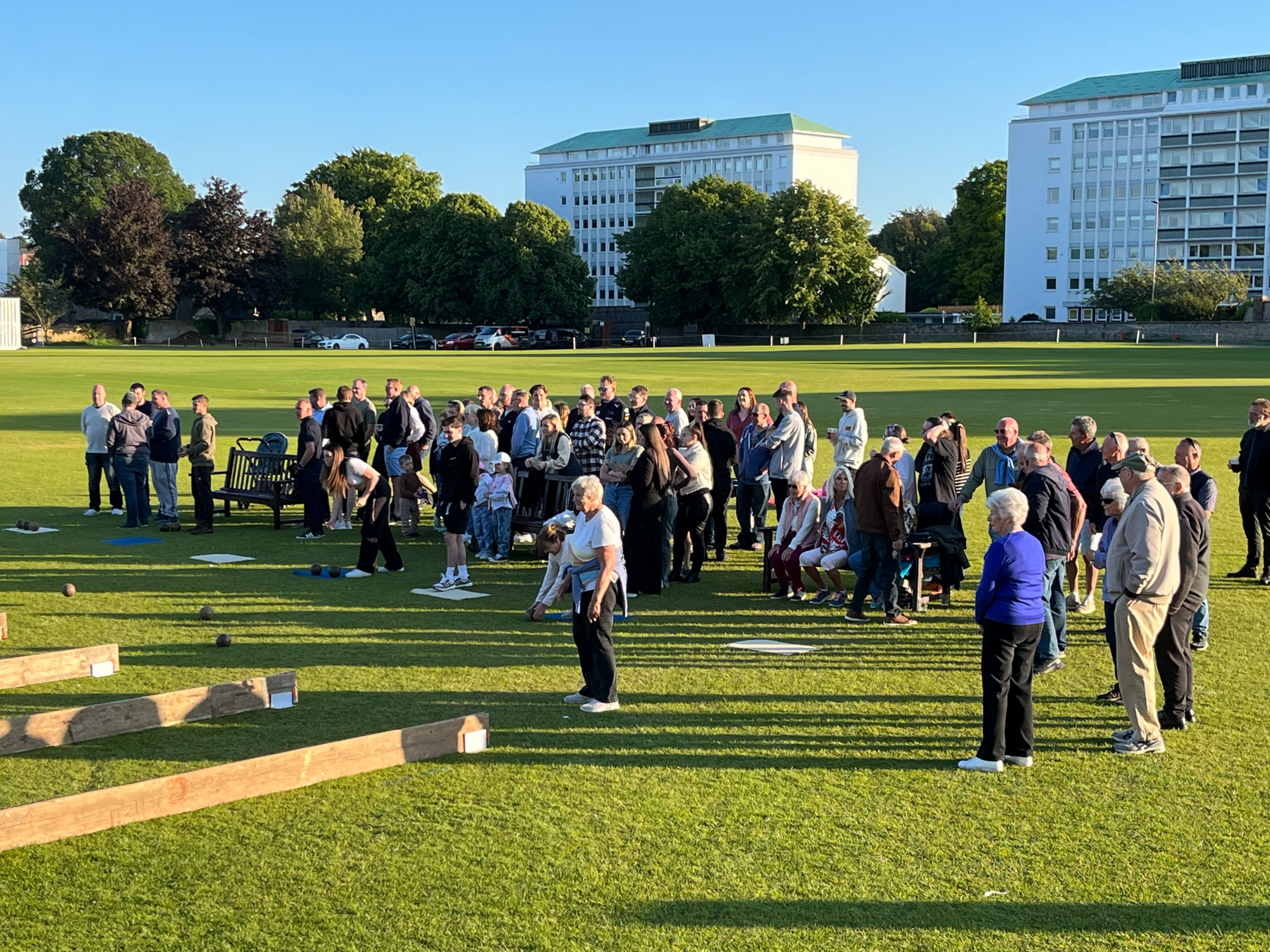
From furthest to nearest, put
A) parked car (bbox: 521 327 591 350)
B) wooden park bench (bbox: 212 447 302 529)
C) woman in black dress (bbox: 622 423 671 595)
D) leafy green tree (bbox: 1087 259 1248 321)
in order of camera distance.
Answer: parked car (bbox: 521 327 591 350)
leafy green tree (bbox: 1087 259 1248 321)
wooden park bench (bbox: 212 447 302 529)
woman in black dress (bbox: 622 423 671 595)

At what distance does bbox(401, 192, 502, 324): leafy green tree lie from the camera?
100 metres

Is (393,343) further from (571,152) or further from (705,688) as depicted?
(705,688)

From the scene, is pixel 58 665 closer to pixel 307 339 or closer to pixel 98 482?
pixel 98 482

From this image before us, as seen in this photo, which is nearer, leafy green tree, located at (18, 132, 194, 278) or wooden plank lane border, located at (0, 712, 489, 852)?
wooden plank lane border, located at (0, 712, 489, 852)

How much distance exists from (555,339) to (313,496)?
81209 millimetres

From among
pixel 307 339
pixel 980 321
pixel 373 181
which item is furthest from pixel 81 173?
pixel 980 321

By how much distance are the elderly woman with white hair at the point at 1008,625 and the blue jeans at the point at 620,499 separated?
19.7 feet

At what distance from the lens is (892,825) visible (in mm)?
7535

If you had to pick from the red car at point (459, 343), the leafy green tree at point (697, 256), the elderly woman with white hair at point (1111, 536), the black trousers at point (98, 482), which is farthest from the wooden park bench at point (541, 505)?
the leafy green tree at point (697, 256)

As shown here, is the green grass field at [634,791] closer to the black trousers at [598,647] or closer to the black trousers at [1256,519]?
the black trousers at [598,647]

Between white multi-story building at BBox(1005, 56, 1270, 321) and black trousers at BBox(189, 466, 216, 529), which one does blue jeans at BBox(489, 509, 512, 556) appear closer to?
black trousers at BBox(189, 466, 216, 529)

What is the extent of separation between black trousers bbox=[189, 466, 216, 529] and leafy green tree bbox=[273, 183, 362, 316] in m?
89.6

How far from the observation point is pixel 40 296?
321 feet

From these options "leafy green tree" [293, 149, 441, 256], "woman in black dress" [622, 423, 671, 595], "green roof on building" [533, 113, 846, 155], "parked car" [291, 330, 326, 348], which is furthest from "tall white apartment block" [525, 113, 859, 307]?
"woman in black dress" [622, 423, 671, 595]
